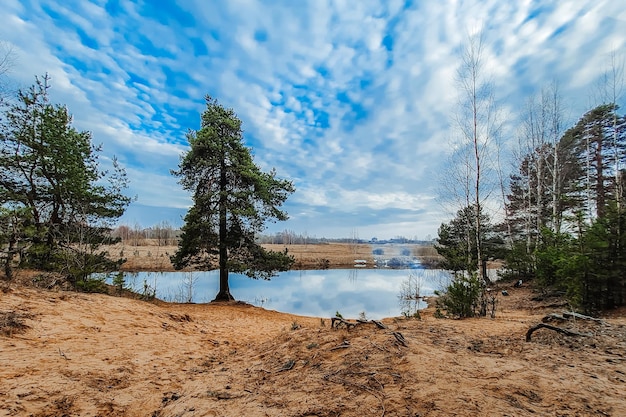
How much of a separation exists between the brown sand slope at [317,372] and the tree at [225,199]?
7423 millimetres

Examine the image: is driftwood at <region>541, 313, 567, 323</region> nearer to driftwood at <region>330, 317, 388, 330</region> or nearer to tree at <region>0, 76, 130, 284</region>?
driftwood at <region>330, 317, 388, 330</region>

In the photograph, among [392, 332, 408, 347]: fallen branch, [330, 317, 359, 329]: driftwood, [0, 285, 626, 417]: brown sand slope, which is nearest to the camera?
[0, 285, 626, 417]: brown sand slope

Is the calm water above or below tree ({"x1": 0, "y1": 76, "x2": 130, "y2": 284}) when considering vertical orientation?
below

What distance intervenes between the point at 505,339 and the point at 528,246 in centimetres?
1539

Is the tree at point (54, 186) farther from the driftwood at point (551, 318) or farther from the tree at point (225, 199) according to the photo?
the driftwood at point (551, 318)

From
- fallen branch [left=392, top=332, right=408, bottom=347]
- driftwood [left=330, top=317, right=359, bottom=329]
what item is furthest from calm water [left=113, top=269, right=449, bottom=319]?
fallen branch [left=392, top=332, right=408, bottom=347]

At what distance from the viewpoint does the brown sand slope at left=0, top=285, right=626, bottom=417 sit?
227 centimetres

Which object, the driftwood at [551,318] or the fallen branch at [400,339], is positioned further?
the driftwood at [551,318]

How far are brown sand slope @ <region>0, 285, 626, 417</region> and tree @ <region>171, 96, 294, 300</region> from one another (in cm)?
742

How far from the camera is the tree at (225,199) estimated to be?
41.3 ft

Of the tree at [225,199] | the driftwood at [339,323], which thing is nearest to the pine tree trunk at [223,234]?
the tree at [225,199]

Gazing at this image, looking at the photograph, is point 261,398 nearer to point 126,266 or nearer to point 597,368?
point 597,368

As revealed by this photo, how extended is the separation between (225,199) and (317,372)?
36.1 ft

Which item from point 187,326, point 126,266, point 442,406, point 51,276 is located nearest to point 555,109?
point 442,406
